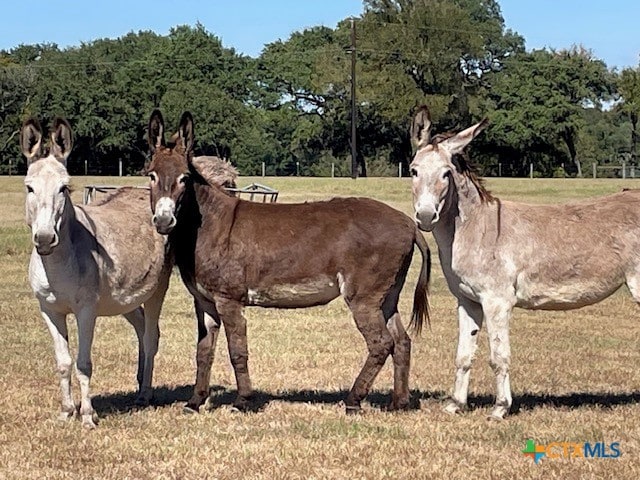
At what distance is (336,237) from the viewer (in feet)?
28.2

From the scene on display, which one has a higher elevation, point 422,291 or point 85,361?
point 422,291

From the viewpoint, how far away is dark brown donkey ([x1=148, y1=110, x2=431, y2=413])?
849cm

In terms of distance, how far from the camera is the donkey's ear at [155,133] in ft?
28.3

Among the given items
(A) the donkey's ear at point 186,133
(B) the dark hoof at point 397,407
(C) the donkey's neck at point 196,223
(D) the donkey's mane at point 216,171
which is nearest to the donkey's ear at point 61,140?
(A) the donkey's ear at point 186,133

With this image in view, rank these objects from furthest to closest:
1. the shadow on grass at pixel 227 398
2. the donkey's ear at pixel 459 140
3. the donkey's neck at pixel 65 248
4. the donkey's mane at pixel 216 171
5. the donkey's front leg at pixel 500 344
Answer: the donkey's mane at pixel 216 171, the shadow on grass at pixel 227 398, the donkey's ear at pixel 459 140, the donkey's front leg at pixel 500 344, the donkey's neck at pixel 65 248

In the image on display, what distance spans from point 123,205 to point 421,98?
201 feet

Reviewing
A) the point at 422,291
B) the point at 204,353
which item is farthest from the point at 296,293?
the point at 422,291

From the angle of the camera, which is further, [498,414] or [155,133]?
[155,133]

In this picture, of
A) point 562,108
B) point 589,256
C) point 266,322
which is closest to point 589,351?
point 589,256

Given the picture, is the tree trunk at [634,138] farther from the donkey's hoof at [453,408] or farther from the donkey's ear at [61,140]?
the donkey's ear at [61,140]

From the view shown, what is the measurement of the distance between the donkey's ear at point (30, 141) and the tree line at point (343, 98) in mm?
57938

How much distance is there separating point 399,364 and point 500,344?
3.23ft

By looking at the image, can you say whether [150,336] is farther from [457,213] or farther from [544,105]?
[544,105]

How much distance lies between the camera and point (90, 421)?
8.05 m
